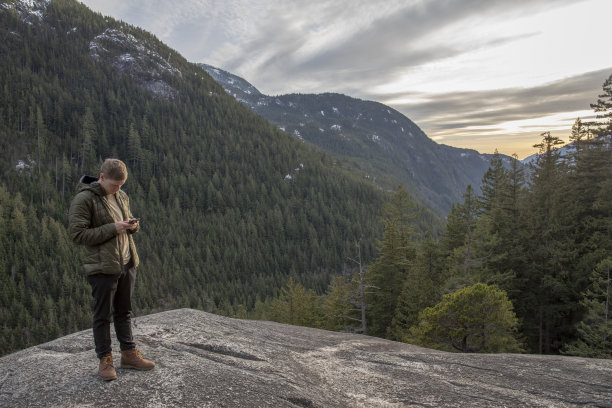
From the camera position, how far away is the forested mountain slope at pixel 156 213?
10331 centimetres

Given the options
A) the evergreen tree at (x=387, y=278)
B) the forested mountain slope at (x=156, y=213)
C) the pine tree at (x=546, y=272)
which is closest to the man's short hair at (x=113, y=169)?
the evergreen tree at (x=387, y=278)

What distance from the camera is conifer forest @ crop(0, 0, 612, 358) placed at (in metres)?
20.9

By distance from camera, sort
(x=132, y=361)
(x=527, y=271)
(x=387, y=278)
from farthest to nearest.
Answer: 1. (x=387, y=278)
2. (x=527, y=271)
3. (x=132, y=361)

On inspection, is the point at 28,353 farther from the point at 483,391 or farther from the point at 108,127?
the point at 108,127

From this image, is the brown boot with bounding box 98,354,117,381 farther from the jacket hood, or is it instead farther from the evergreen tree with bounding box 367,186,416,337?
the evergreen tree with bounding box 367,186,416,337

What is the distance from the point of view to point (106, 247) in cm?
478

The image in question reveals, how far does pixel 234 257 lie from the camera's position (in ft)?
440

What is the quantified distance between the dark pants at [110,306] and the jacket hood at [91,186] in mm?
1250

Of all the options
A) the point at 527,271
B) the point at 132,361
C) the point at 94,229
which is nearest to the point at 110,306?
the point at 132,361

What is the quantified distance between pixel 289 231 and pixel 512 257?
5388 inches

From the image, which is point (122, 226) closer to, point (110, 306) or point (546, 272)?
point (110, 306)

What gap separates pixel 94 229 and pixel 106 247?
328 mm

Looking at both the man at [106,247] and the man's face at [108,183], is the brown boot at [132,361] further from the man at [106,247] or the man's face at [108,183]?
the man's face at [108,183]

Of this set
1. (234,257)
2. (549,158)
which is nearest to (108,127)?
(234,257)
